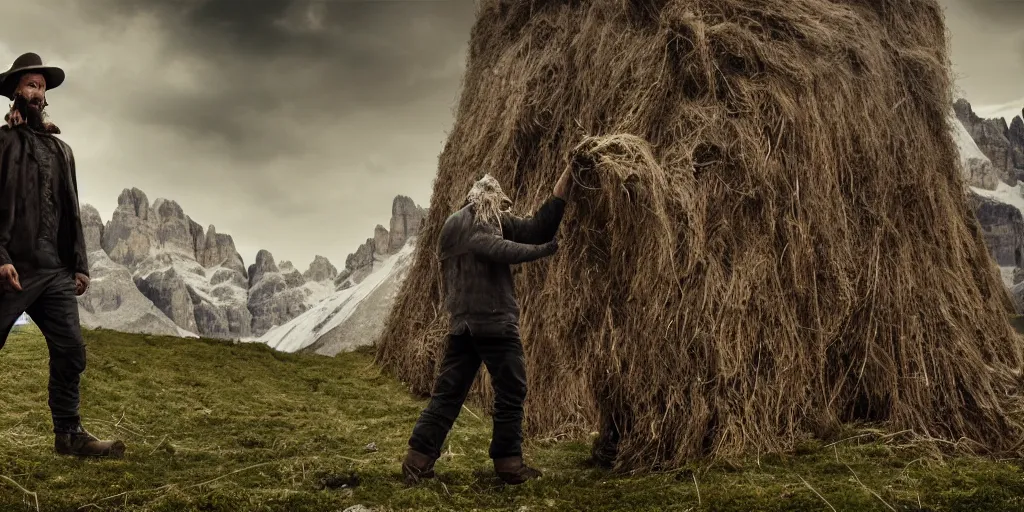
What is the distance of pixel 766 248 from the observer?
5258 mm

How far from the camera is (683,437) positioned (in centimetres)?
478

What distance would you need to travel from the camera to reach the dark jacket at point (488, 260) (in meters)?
4.23

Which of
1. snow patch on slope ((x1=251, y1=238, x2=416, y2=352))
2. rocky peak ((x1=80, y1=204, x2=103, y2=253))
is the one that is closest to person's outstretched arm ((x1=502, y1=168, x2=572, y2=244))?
snow patch on slope ((x1=251, y1=238, x2=416, y2=352))

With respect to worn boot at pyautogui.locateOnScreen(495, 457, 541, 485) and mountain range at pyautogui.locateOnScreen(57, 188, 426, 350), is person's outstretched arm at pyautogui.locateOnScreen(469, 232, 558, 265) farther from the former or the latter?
mountain range at pyautogui.locateOnScreen(57, 188, 426, 350)

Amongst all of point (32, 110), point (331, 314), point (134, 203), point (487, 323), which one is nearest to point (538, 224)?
point (487, 323)

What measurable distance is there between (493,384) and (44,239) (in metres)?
3.14

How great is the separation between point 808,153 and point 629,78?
1.75m

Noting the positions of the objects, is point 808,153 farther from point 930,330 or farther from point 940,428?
point 940,428

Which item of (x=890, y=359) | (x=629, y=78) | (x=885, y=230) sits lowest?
(x=890, y=359)

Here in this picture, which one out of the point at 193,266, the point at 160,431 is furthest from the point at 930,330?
the point at 193,266

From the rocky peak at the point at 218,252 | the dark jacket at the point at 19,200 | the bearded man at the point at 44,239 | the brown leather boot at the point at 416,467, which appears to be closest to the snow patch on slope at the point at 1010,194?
the brown leather boot at the point at 416,467

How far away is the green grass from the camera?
3.87 metres

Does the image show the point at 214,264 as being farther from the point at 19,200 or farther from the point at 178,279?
the point at 19,200

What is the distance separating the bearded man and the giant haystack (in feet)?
11.3
